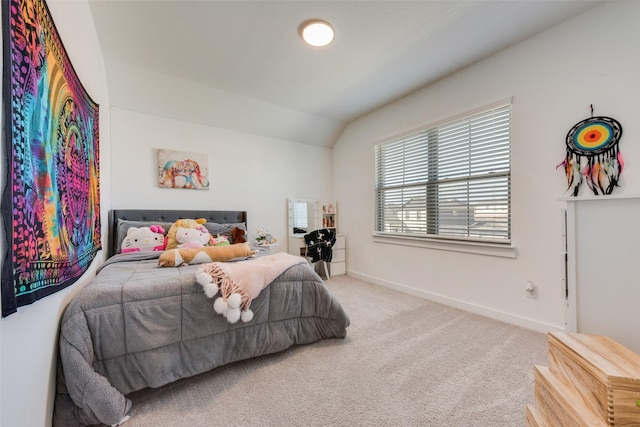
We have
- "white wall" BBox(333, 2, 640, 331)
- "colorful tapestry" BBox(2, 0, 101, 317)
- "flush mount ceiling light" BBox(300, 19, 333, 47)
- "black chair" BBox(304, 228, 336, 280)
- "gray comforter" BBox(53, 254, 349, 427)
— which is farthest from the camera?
"black chair" BBox(304, 228, 336, 280)

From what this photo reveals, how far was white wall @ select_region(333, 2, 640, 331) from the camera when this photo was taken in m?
1.88

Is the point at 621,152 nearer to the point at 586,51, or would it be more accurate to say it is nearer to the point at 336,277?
the point at 586,51

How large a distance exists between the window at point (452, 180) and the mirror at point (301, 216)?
4.27ft

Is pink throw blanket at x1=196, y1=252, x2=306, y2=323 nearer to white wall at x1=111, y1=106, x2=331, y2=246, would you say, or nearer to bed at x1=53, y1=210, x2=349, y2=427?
bed at x1=53, y1=210, x2=349, y2=427

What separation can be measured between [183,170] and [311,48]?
2.26 meters

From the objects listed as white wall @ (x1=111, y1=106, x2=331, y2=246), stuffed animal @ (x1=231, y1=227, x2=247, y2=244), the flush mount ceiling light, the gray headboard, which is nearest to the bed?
the gray headboard

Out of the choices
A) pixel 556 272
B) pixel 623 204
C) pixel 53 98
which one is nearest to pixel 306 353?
pixel 623 204

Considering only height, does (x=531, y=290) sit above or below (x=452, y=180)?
below

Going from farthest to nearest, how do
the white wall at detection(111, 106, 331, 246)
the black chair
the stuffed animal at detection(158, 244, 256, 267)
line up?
the black chair
the white wall at detection(111, 106, 331, 246)
the stuffed animal at detection(158, 244, 256, 267)

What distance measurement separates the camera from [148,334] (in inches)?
56.8

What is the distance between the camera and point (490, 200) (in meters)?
2.63

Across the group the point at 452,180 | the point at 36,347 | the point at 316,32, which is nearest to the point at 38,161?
the point at 36,347

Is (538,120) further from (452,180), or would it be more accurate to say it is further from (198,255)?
(198,255)

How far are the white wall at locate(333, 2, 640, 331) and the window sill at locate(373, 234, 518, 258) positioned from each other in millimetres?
55
